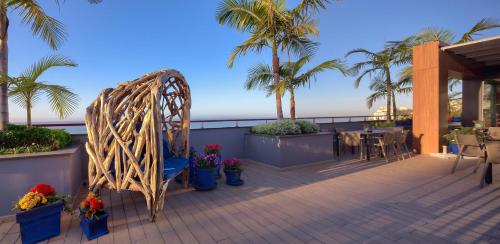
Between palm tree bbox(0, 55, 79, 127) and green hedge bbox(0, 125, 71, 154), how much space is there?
0.45 metres

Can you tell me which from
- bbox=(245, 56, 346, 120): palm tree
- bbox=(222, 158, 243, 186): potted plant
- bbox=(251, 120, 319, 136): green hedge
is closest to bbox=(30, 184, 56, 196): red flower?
bbox=(222, 158, 243, 186): potted plant

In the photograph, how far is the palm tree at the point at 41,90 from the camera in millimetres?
3760

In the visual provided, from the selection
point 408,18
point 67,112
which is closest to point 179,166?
point 67,112

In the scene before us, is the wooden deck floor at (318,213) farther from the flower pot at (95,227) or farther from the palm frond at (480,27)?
the palm frond at (480,27)

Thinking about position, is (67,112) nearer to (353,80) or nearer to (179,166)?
(179,166)

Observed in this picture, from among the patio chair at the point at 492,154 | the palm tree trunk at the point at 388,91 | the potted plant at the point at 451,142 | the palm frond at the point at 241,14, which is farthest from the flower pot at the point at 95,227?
the palm tree trunk at the point at 388,91

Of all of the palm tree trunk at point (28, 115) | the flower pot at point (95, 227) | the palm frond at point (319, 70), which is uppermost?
the palm frond at point (319, 70)

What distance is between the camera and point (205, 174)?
407 centimetres

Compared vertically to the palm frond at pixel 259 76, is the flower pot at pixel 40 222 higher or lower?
lower

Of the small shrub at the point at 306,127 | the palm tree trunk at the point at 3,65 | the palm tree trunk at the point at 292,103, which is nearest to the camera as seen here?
the palm tree trunk at the point at 3,65

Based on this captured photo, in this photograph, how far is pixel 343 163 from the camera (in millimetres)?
6062

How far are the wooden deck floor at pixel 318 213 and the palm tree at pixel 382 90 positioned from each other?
707cm

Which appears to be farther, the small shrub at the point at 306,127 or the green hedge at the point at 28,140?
the small shrub at the point at 306,127

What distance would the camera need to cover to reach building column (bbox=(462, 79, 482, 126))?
30.1 ft
